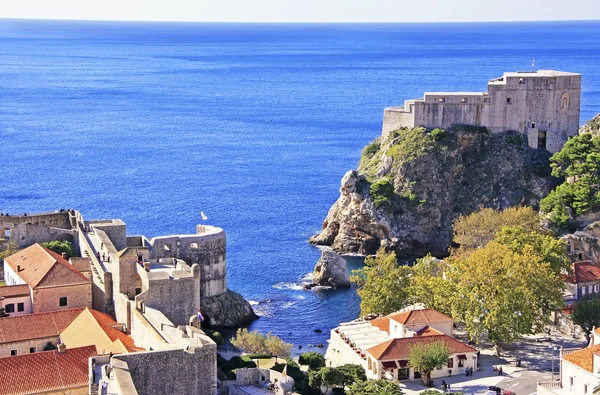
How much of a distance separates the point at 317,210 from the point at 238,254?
19.5 meters

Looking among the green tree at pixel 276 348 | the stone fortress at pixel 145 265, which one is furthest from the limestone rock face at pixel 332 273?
the green tree at pixel 276 348

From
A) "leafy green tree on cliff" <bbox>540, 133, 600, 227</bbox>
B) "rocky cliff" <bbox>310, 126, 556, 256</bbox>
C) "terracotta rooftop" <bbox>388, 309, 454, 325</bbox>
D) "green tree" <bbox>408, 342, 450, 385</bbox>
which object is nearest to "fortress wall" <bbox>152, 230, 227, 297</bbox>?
"terracotta rooftop" <bbox>388, 309, 454, 325</bbox>

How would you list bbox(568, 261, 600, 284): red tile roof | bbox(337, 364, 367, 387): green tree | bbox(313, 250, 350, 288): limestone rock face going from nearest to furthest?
1. bbox(337, 364, 367, 387): green tree
2. bbox(568, 261, 600, 284): red tile roof
3. bbox(313, 250, 350, 288): limestone rock face

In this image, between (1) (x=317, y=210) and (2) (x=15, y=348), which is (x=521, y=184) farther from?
(2) (x=15, y=348)

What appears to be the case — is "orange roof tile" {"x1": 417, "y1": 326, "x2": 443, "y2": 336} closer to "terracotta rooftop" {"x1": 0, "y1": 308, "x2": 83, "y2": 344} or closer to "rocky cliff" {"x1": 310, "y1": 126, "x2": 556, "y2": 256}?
"terracotta rooftop" {"x1": 0, "y1": 308, "x2": 83, "y2": 344}

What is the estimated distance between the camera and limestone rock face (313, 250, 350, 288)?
8288 centimetres

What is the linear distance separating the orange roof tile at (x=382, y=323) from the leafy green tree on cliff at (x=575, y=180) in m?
29.2

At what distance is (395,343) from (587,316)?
1274cm

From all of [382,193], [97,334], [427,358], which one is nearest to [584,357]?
[427,358]

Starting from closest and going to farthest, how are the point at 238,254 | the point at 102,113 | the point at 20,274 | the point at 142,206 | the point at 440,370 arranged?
the point at 440,370 < the point at 20,274 < the point at 238,254 < the point at 142,206 < the point at 102,113

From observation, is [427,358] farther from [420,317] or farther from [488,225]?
[488,225]

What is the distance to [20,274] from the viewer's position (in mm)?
→ 60281

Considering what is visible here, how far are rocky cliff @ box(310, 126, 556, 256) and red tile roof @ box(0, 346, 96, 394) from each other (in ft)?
166

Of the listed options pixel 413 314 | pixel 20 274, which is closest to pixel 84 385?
pixel 20 274
